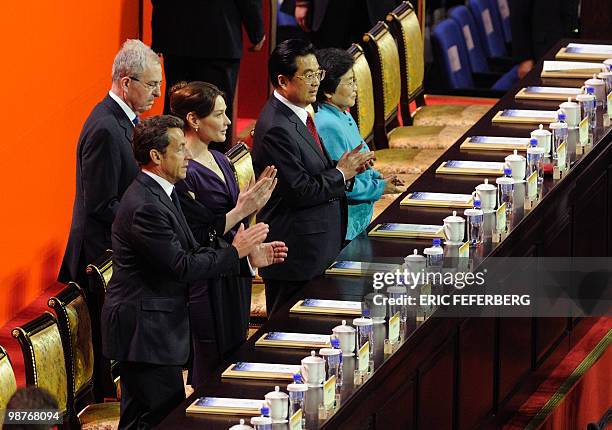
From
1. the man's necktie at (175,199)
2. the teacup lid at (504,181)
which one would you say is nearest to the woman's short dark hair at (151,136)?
the man's necktie at (175,199)

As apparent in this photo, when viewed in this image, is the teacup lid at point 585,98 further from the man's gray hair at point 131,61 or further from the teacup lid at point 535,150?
the man's gray hair at point 131,61

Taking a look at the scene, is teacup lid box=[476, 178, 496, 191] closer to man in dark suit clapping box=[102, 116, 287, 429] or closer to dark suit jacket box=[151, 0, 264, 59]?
man in dark suit clapping box=[102, 116, 287, 429]

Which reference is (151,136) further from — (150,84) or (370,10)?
(370,10)

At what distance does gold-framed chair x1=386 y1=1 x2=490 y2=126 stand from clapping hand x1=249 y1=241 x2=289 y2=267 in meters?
3.20

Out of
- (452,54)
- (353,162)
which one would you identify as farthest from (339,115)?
(452,54)

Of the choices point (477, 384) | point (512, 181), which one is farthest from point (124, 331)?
point (512, 181)

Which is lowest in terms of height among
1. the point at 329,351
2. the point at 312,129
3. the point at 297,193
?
the point at 329,351

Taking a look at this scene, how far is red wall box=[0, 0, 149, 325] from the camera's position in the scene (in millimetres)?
7074

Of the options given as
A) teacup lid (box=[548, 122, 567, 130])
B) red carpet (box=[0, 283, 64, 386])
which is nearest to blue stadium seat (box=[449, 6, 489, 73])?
teacup lid (box=[548, 122, 567, 130])

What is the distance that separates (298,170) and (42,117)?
1.90m

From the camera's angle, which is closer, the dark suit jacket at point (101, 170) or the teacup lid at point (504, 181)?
the dark suit jacket at point (101, 170)

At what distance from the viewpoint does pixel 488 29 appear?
11.2 metres

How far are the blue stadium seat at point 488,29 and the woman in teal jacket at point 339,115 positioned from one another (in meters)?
4.83

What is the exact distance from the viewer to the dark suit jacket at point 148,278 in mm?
5094
